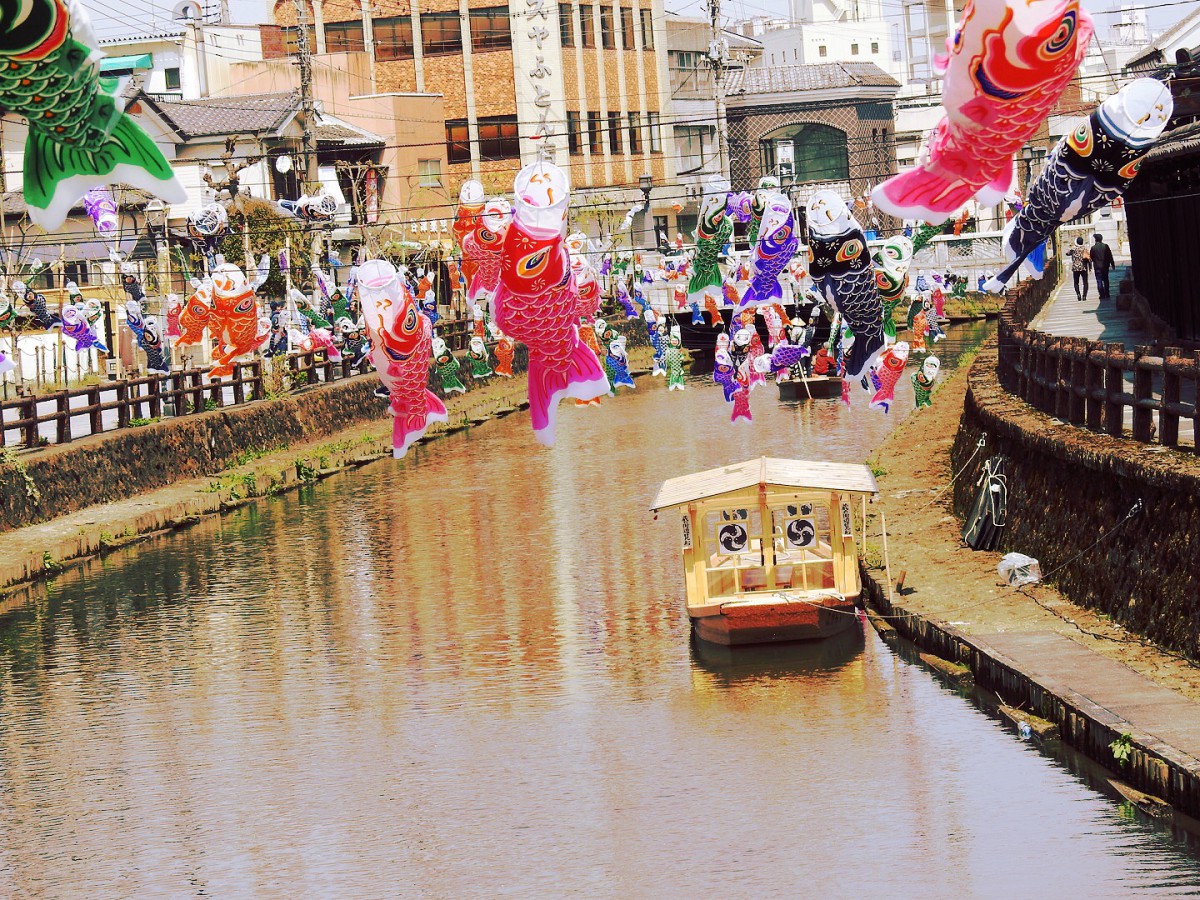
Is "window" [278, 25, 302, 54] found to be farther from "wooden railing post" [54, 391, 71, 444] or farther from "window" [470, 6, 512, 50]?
"wooden railing post" [54, 391, 71, 444]

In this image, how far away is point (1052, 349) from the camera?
1018 inches

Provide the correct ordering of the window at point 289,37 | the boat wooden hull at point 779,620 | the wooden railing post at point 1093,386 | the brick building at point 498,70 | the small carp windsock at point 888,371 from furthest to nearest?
the window at point 289,37 → the brick building at point 498,70 → the small carp windsock at point 888,371 → the boat wooden hull at point 779,620 → the wooden railing post at point 1093,386

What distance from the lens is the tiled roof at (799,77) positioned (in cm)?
7669

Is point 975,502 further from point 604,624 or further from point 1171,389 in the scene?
point 1171,389

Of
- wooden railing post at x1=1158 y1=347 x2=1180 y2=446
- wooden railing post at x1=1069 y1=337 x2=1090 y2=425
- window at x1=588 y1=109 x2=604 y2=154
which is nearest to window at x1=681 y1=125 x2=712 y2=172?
window at x1=588 y1=109 x2=604 y2=154

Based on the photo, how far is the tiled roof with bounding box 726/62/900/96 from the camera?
252ft

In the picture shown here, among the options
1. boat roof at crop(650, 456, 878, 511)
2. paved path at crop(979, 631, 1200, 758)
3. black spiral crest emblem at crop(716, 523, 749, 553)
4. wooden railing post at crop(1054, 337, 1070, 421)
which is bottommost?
paved path at crop(979, 631, 1200, 758)

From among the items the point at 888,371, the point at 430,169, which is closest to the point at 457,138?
the point at 430,169

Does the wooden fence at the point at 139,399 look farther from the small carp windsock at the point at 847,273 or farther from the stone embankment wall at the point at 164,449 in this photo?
the small carp windsock at the point at 847,273

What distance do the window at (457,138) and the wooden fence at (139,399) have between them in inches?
796

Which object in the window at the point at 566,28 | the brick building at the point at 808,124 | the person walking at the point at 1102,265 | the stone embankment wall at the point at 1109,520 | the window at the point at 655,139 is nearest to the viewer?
the stone embankment wall at the point at 1109,520

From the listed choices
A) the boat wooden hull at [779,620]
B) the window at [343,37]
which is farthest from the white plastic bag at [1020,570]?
the window at [343,37]

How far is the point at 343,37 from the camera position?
71000mm

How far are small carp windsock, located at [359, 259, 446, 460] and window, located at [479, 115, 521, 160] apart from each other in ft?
168
